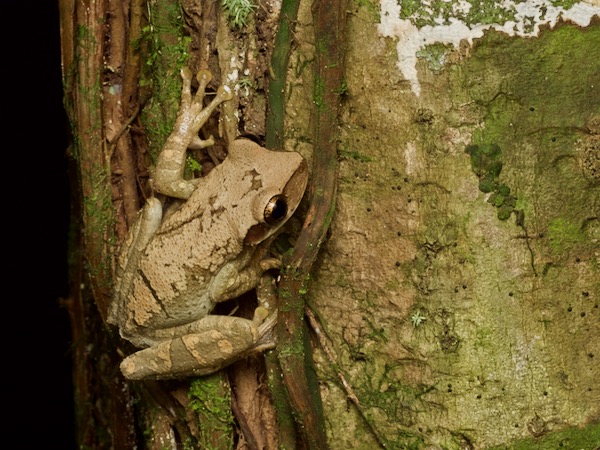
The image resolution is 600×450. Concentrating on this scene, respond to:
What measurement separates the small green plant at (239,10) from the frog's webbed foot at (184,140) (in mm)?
229

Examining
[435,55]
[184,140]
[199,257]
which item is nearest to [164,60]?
[184,140]

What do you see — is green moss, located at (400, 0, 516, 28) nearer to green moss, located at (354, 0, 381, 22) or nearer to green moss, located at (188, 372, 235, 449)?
green moss, located at (354, 0, 381, 22)

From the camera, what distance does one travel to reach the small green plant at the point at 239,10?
2959 millimetres

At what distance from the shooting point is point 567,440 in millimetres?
2838

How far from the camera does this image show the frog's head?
114 inches

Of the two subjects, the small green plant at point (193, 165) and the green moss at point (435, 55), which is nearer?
the green moss at point (435, 55)

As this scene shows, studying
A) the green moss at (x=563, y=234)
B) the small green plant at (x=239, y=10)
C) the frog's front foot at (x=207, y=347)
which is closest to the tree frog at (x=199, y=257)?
the frog's front foot at (x=207, y=347)

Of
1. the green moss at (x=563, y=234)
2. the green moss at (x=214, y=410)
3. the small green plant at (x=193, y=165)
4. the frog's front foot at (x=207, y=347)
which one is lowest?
the green moss at (x=214, y=410)

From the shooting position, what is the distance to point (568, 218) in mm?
2762

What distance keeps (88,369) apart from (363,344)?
6.52 ft

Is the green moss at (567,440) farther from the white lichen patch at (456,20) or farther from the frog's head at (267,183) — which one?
the white lichen patch at (456,20)

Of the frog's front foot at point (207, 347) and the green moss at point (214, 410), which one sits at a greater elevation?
the frog's front foot at point (207, 347)

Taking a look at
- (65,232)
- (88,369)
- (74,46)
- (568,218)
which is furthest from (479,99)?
(65,232)

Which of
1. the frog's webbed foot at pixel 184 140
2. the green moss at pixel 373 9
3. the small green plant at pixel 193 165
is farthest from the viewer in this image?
the small green plant at pixel 193 165
